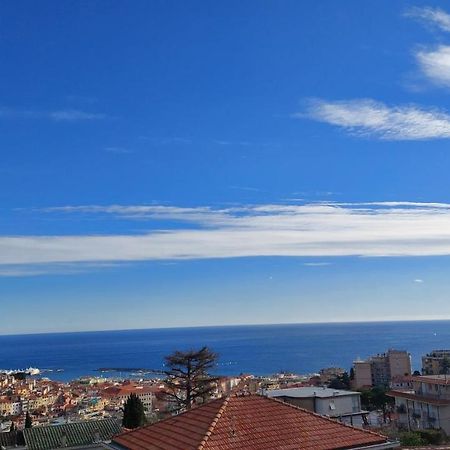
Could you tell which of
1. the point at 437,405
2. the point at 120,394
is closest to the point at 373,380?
the point at 120,394

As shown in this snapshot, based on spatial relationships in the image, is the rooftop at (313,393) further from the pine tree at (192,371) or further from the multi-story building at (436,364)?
the multi-story building at (436,364)

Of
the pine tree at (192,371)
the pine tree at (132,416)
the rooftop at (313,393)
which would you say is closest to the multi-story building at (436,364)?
the rooftop at (313,393)

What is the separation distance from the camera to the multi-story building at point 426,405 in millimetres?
32250

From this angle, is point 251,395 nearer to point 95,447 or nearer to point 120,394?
point 95,447

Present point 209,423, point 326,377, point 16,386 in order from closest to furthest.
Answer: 1. point 209,423
2. point 326,377
3. point 16,386

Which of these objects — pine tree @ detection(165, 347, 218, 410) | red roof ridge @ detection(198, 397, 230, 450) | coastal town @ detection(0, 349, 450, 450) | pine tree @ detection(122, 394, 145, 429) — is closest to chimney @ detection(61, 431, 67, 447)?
coastal town @ detection(0, 349, 450, 450)

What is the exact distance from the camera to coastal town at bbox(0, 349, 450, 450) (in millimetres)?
27453

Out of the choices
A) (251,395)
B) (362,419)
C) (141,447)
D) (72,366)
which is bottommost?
(72,366)

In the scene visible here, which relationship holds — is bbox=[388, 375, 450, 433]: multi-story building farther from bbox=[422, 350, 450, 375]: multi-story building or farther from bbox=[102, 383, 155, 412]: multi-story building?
bbox=[422, 350, 450, 375]: multi-story building

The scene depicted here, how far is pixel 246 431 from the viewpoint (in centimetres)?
1059

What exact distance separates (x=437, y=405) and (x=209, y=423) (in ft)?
84.8

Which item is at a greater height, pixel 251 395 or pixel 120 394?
pixel 251 395

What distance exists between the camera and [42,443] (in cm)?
2644

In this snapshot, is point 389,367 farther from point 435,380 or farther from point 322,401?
point 322,401
